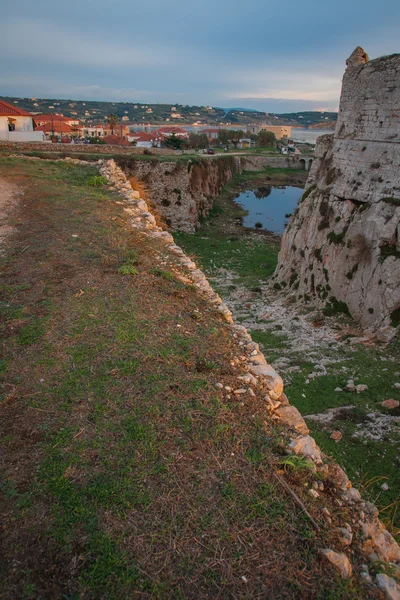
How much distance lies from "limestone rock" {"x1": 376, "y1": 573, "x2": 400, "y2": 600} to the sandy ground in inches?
299

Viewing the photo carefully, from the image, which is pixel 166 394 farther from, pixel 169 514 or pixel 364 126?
pixel 364 126

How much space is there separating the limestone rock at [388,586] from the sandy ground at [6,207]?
759 centimetres

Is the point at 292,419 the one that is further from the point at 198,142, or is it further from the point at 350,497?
the point at 198,142

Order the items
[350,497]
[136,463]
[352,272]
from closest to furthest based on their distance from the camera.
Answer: [136,463]
[350,497]
[352,272]

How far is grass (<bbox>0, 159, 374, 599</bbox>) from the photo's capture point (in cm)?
250

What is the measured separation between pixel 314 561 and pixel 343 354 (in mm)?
8447

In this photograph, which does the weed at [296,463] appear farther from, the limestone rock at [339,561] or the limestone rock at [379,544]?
the limestone rock at [339,561]

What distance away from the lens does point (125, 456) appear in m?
3.26

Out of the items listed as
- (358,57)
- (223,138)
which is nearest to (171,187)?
(358,57)

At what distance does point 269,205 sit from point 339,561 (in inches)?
1744

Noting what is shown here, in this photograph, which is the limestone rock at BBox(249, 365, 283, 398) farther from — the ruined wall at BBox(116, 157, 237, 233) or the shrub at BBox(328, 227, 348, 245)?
the ruined wall at BBox(116, 157, 237, 233)

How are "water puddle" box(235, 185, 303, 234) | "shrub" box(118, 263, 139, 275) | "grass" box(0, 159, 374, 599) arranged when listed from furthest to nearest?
"water puddle" box(235, 185, 303, 234), "shrub" box(118, 263, 139, 275), "grass" box(0, 159, 374, 599)

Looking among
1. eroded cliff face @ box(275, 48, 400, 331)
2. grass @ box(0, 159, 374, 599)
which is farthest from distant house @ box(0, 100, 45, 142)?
grass @ box(0, 159, 374, 599)

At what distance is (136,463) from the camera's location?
10.5 feet
